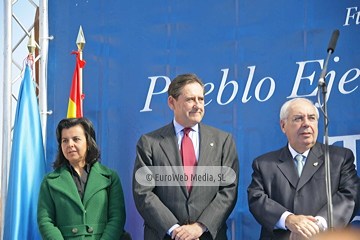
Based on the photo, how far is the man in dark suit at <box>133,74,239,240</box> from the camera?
11.5 ft

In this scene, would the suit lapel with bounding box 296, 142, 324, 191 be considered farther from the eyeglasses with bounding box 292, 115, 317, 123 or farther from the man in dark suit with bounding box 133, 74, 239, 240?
the man in dark suit with bounding box 133, 74, 239, 240

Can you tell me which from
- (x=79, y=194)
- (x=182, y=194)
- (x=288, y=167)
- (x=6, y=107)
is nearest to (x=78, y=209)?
(x=79, y=194)

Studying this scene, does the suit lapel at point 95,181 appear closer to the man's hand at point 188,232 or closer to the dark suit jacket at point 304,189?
the man's hand at point 188,232

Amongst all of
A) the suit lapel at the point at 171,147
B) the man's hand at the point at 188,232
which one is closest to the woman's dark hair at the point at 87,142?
the suit lapel at the point at 171,147

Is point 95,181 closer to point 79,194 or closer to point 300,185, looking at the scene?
point 79,194

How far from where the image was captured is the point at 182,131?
3.86m

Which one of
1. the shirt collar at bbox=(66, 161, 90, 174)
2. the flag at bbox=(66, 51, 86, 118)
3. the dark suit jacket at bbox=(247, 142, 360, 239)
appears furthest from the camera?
the flag at bbox=(66, 51, 86, 118)

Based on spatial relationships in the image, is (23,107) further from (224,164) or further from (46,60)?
(224,164)

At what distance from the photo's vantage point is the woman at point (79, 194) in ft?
12.4

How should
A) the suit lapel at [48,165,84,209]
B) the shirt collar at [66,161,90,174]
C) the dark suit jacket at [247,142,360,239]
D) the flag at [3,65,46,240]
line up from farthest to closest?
the flag at [3,65,46,240] → the shirt collar at [66,161,90,174] → the suit lapel at [48,165,84,209] → the dark suit jacket at [247,142,360,239]

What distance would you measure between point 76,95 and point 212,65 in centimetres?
111

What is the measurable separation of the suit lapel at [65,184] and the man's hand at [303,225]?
1407 millimetres

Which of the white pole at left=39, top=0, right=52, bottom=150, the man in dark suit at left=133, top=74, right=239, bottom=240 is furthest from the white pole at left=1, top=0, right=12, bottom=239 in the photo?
the man in dark suit at left=133, top=74, right=239, bottom=240

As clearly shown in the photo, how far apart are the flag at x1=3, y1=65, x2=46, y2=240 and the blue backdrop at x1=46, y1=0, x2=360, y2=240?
33cm
